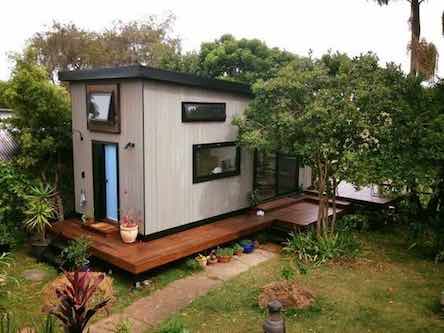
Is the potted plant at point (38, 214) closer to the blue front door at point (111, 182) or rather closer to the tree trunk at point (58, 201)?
the tree trunk at point (58, 201)

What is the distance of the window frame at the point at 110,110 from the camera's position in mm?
6551

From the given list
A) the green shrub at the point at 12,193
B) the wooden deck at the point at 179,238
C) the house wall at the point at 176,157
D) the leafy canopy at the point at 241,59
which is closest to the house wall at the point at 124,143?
the house wall at the point at 176,157

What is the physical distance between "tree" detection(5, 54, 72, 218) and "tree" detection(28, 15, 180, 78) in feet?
34.1

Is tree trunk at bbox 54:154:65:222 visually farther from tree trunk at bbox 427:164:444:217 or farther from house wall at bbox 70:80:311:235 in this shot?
tree trunk at bbox 427:164:444:217

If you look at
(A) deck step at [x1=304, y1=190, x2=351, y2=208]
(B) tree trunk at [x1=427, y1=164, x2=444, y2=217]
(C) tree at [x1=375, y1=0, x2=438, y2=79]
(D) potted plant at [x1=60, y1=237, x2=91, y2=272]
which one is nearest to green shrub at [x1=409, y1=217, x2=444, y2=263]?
(B) tree trunk at [x1=427, y1=164, x2=444, y2=217]

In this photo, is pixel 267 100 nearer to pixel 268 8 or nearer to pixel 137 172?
pixel 137 172

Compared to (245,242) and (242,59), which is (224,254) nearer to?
(245,242)

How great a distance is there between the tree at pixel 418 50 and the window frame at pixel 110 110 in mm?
9830

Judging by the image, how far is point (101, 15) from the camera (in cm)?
2219

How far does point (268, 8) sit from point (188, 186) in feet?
39.0

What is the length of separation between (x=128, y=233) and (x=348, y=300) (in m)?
3.48

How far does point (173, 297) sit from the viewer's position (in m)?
5.38

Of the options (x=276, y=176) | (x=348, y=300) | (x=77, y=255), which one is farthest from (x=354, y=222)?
(x=77, y=255)

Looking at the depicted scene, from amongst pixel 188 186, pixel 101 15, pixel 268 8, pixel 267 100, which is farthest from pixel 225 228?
pixel 101 15
